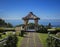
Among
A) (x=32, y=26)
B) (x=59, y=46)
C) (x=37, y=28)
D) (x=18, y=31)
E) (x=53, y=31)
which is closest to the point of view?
(x=59, y=46)

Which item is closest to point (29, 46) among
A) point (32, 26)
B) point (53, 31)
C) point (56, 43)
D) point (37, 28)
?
point (56, 43)

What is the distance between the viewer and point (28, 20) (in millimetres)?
29453

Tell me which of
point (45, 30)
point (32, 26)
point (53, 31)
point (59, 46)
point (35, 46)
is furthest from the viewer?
point (32, 26)

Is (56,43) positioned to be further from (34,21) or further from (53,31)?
(34,21)

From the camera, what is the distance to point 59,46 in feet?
31.8

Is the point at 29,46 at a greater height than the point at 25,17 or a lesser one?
lesser

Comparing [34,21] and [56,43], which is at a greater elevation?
[34,21]

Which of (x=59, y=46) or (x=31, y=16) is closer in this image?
(x=59, y=46)

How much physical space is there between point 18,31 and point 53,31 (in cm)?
456

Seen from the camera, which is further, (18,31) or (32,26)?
(32,26)

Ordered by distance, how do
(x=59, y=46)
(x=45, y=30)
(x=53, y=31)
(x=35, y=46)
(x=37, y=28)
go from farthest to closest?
(x=37, y=28), (x=45, y=30), (x=53, y=31), (x=35, y=46), (x=59, y=46)

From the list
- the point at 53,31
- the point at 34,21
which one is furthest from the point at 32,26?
the point at 53,31

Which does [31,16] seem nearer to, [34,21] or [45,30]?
[34,21]

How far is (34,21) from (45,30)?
3.93m
